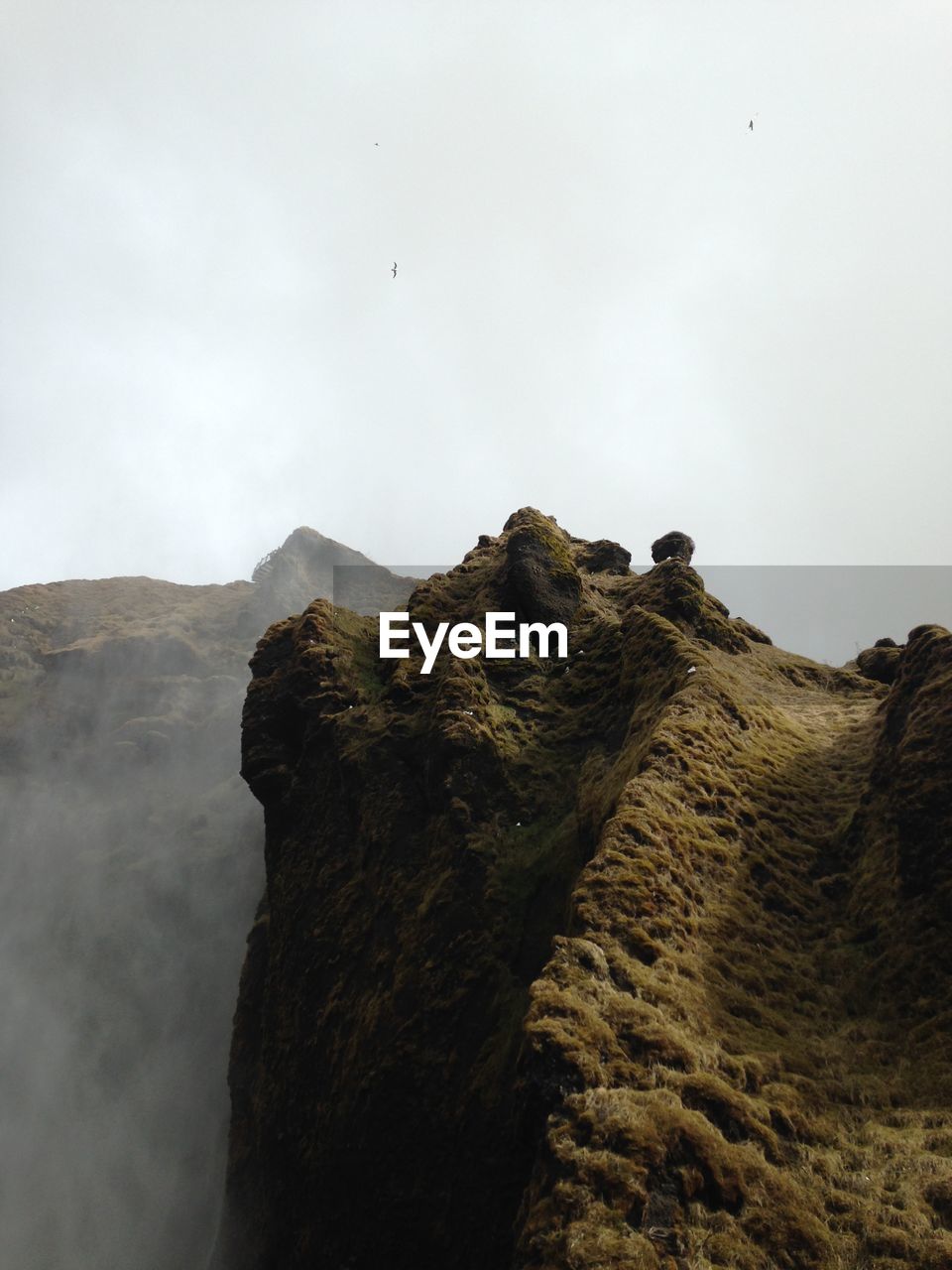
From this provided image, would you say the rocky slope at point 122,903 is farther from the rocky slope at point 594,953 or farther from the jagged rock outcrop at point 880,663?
the jagged rock outcrop at point 880,663

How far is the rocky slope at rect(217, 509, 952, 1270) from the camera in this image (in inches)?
421

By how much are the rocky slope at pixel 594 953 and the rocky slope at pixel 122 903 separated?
46.5ft

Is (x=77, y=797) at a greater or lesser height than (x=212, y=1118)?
greater

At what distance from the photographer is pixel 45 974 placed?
180 ft

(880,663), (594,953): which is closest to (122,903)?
(880,663)

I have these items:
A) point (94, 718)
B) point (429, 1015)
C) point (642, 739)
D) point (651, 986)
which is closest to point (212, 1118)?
point (429, 1015)

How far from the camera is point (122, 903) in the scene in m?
59.1

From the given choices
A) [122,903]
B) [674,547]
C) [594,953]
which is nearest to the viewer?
[594,953]

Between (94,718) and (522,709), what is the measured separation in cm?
6151

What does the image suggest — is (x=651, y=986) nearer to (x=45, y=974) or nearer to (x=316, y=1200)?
(x=316, y=1200)

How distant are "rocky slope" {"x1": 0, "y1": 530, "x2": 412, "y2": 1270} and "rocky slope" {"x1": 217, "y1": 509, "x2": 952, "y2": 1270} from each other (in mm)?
14164
